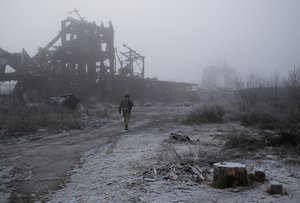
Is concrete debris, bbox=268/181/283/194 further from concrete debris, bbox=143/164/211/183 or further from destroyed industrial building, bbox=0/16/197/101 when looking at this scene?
destroyed industrial building, bbox=0/16/197/101

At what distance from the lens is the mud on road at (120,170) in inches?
193

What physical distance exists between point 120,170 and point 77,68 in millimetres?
25998

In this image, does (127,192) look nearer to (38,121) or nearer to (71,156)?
(71,156)

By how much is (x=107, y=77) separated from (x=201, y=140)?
2352 centimetres

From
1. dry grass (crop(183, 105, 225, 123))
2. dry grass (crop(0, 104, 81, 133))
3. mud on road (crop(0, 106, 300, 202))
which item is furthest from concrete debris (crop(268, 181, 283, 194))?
dry grass (crop(183, 105, 225, 123))

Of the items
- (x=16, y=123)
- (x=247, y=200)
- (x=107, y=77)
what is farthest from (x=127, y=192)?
(x=107, y=77)

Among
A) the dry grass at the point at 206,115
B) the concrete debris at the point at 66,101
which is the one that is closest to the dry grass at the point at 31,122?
the concrete debris at the point at 66,101

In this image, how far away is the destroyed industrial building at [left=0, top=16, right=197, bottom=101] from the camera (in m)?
28.2

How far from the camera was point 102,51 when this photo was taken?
3294 cm

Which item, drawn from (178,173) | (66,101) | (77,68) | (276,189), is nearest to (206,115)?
(66,101)

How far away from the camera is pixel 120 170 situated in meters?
6.41

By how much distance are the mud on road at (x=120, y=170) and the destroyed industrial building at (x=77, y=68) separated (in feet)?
61.3

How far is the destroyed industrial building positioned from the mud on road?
18.7 meters

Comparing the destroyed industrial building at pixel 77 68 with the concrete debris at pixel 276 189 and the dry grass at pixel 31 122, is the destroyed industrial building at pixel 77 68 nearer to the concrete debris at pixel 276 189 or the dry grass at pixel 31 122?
the dry grass at pixel 31 122
